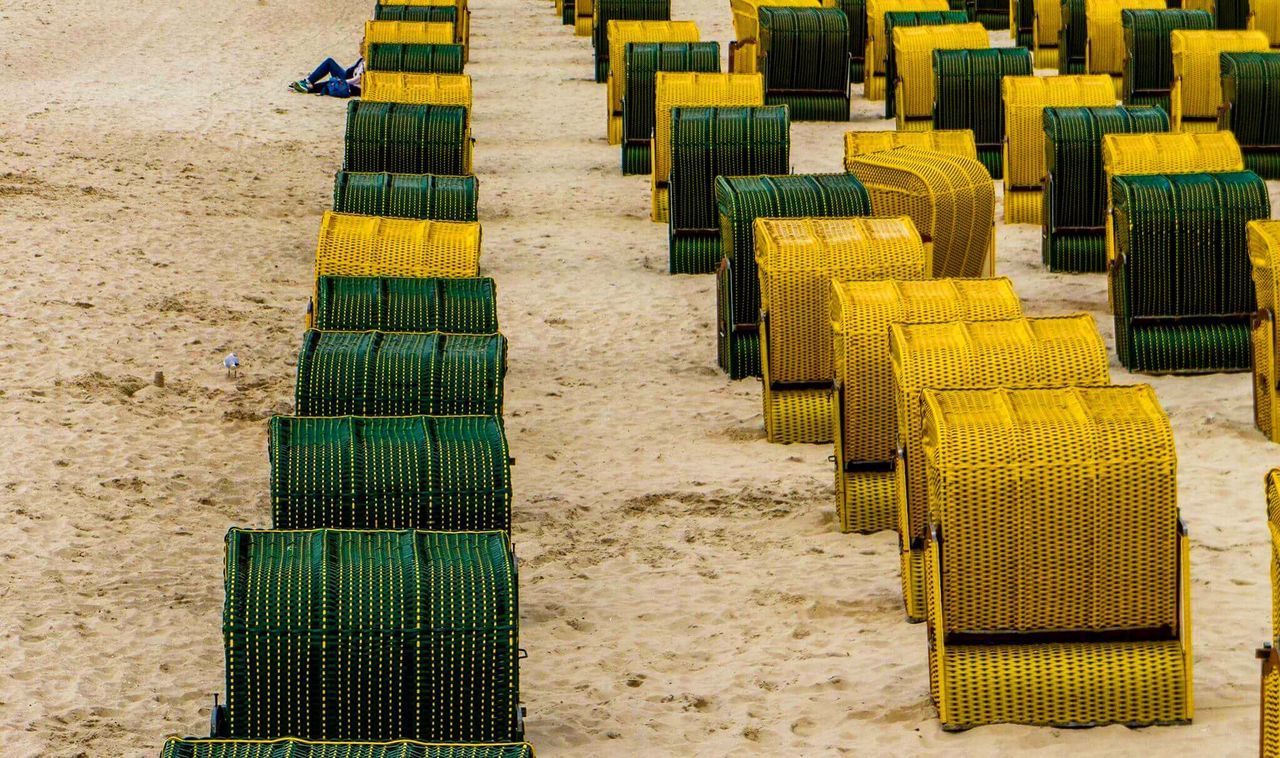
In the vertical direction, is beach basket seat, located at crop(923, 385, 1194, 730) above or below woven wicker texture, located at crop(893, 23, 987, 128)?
below

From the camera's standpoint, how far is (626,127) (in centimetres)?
2528

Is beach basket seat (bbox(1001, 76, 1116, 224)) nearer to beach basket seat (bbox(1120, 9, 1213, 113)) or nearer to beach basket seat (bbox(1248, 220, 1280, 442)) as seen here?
beach basket seat (bbox(1120, 9, 1213, 113))

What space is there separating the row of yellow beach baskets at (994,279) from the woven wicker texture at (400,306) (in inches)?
84.7

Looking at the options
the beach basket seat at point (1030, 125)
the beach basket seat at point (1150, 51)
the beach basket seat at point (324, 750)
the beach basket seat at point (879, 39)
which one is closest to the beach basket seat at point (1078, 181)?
the beach basket seat at point (1030, 125)

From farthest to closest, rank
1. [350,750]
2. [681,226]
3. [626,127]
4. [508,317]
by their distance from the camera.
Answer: [626,127]
[681,226]
[508,317]
[350,750]

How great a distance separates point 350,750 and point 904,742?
121 inches

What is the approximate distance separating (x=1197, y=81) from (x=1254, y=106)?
6.66 feet

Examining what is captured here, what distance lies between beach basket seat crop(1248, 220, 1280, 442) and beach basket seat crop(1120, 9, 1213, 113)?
1248 centimetres

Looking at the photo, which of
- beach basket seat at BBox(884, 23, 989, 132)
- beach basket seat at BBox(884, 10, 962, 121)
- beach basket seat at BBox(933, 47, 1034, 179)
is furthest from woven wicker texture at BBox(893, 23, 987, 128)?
beach basket seat at BBox(884, 10, 962, 121)

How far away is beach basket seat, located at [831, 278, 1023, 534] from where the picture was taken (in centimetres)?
1317

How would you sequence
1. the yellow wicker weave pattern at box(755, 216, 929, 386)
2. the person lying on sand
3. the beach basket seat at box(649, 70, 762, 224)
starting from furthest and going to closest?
the person lying on sand
the beach basket seat at box(649, 70, 762, 224)
the yellow wicker weave pattern at box(755, 216, 929, 386)

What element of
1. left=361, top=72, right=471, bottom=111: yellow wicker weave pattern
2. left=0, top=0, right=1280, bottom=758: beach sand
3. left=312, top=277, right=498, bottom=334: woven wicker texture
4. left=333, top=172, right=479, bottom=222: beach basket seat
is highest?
left=361, top=72, right=471, bottom=111: yellow wicker weave pattern

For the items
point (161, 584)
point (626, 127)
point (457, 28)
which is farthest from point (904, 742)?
point (457, 28)

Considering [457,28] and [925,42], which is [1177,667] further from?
[457,28]
